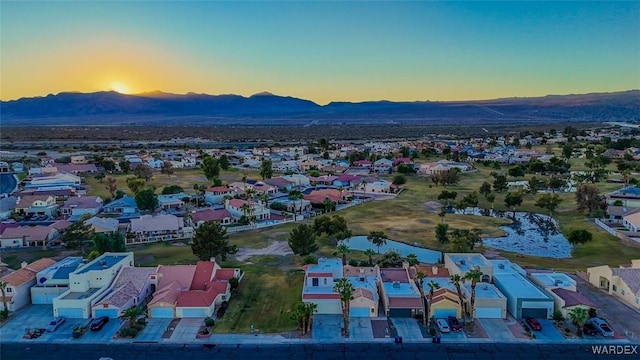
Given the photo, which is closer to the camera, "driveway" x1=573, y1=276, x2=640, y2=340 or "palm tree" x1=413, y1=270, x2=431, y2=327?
"driveway" x1=573, y1=276, x2=640, y2=340

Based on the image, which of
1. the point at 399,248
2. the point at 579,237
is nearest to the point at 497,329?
the point at 399,248

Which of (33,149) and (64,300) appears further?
(33,149)

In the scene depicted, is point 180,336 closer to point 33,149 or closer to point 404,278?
point 404,278

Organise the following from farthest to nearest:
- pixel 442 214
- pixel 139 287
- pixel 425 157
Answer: pixel 425 157 → pixel 442 214 → pixel 139 287

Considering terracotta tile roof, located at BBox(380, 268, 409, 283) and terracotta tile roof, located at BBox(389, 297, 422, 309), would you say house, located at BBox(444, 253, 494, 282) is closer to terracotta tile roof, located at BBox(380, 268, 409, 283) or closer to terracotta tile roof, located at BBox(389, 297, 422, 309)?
terracotta tile roof, located at BBox(380, 268, 409, 283)

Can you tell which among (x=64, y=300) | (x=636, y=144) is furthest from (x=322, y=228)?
(x=636, y=144)

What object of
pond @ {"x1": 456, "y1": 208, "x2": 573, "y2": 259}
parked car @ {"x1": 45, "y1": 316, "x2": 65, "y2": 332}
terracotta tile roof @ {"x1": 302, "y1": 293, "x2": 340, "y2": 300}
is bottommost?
pond @ {"x1": 456, "y1": 208, "x2": 573, "y2": 259}

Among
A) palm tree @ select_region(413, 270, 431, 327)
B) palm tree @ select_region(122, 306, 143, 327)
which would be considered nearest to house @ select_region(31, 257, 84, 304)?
palm tree @ select_region(122, 306, 143, 327)
